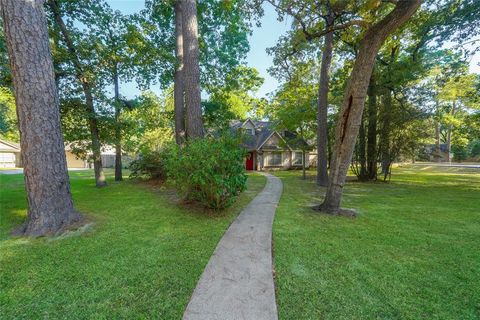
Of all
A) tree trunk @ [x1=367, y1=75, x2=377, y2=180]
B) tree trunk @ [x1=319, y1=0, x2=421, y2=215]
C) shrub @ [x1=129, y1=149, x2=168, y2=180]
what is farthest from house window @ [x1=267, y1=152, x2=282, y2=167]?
tree trunk @ [x1=319, y1=0, x2=421, y2=215]

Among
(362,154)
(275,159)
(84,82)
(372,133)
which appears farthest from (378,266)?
(275,159)

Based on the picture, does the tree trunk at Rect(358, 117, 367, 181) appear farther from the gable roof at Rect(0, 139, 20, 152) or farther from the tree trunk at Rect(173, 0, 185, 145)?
the gable roof at Rect(0, 139, 20, 152)

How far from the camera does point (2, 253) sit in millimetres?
3154

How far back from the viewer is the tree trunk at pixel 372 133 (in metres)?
11.8

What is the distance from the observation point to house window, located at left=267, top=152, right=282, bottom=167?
2205 cm

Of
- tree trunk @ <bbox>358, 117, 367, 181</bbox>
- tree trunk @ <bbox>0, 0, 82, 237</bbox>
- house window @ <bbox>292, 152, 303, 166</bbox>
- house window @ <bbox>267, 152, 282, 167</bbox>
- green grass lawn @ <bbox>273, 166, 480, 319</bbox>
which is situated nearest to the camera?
green grass lawn @ <bbox>273, 166, 480, 319</bbox>

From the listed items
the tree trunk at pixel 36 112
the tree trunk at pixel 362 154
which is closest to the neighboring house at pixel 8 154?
the tree trunk at pixel 36 112

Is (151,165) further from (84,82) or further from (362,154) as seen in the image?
(362,154)

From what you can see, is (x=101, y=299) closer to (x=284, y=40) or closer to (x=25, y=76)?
(x=25, y=76)

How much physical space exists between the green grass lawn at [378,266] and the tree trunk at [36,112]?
442 cm

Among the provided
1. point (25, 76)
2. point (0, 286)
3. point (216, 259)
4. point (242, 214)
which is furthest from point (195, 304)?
point (25, 76)

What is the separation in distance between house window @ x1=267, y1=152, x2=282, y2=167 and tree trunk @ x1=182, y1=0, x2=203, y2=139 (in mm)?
15982

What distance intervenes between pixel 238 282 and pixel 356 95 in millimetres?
4934

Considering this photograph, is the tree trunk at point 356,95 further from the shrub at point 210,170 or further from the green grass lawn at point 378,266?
the shrub at point 210,170
